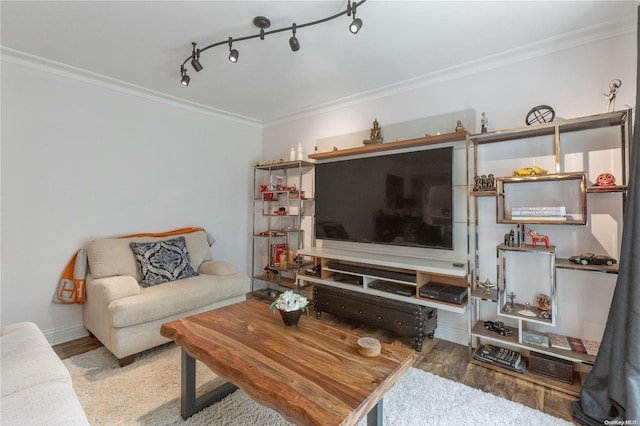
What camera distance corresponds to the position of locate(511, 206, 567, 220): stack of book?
2.04 m

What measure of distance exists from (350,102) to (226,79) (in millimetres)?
1373

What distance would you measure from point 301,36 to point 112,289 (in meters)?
2.44

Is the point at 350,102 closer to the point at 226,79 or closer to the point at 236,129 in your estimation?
the point at 226,79

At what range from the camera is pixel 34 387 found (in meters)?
1.13

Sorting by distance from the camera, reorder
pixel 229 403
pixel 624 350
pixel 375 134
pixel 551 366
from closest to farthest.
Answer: pixel 624 350
pixel 229 403
pixel 551 366
pixel 375 134

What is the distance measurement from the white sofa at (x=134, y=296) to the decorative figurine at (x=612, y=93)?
3.29 metres

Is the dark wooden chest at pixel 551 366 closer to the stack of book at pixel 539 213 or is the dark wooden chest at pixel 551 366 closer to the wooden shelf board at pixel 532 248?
the wooden shelf board at pixel 532 248

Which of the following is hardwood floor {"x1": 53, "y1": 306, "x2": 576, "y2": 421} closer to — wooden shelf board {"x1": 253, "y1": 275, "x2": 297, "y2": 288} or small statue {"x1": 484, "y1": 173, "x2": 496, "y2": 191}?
wooden shelf board {"x1": 253, "y1": 275, "x2": 297, "y2": 288}

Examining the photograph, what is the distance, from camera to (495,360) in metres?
2.22

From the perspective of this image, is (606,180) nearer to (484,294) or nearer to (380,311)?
(484,294)

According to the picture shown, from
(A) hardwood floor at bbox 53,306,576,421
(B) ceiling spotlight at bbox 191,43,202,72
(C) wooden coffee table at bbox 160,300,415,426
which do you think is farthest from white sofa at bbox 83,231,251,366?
(B) ceiling spotlight at bbox 191,43,202,72

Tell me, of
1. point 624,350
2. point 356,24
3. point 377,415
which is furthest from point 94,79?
point 624,350

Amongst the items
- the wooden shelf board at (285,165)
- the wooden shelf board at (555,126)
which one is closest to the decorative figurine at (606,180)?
the wooden shelf board at (555,126)

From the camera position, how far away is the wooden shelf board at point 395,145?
257cm
